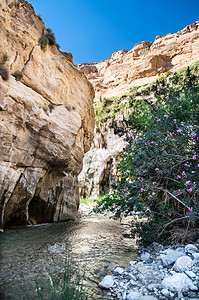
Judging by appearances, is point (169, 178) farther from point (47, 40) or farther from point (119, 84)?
point (119, 84)

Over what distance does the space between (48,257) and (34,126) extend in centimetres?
543

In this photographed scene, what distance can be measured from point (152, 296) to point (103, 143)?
83.6ft

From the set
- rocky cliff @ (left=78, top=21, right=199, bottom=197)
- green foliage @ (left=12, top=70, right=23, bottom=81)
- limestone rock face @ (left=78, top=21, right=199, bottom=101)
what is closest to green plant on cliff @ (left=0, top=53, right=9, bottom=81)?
green foliage @ (left=12, top=70, right=23, bottom=81)

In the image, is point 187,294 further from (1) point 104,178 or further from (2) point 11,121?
(1) point 104,178

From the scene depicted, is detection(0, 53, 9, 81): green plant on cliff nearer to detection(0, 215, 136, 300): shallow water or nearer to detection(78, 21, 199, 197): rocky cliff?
detection(0, 215, 136, 300): shallow water

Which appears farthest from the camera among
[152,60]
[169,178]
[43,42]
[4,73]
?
[152,60]

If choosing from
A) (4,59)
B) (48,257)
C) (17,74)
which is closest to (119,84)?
(17,74)

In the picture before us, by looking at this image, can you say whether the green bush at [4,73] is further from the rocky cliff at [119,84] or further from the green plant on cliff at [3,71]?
the rocky cliff at [119,84]

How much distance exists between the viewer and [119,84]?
135 feet

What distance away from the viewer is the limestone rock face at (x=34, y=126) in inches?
273

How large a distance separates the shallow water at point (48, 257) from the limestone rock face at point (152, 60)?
34798 millimetres

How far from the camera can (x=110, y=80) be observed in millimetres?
44312

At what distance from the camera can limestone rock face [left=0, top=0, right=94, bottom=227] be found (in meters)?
6.95

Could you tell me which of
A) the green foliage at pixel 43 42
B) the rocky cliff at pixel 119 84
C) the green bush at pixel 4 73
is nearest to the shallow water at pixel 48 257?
the green bush at pixel 4 73
